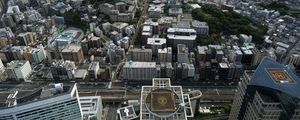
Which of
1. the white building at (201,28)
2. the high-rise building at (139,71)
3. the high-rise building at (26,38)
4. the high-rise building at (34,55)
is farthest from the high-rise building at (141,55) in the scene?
the high-rise building at (26,38)

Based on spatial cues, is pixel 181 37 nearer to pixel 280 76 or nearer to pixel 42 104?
pixel 280 76

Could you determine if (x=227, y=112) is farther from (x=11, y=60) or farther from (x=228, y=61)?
(x=11, y=60)

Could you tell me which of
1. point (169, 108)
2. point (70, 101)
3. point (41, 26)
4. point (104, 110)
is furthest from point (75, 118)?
point (41, 26)

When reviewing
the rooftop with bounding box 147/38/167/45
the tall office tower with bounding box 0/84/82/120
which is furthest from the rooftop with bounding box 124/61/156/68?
the tall office tower with bounding box 0/84/82/120

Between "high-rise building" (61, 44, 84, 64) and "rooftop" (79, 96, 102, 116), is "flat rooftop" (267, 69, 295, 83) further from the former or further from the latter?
"high-rise building" (61, 44, 84, 64)

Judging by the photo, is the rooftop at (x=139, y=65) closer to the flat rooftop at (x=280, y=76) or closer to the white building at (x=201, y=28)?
the white building at (x=201, y=28)
